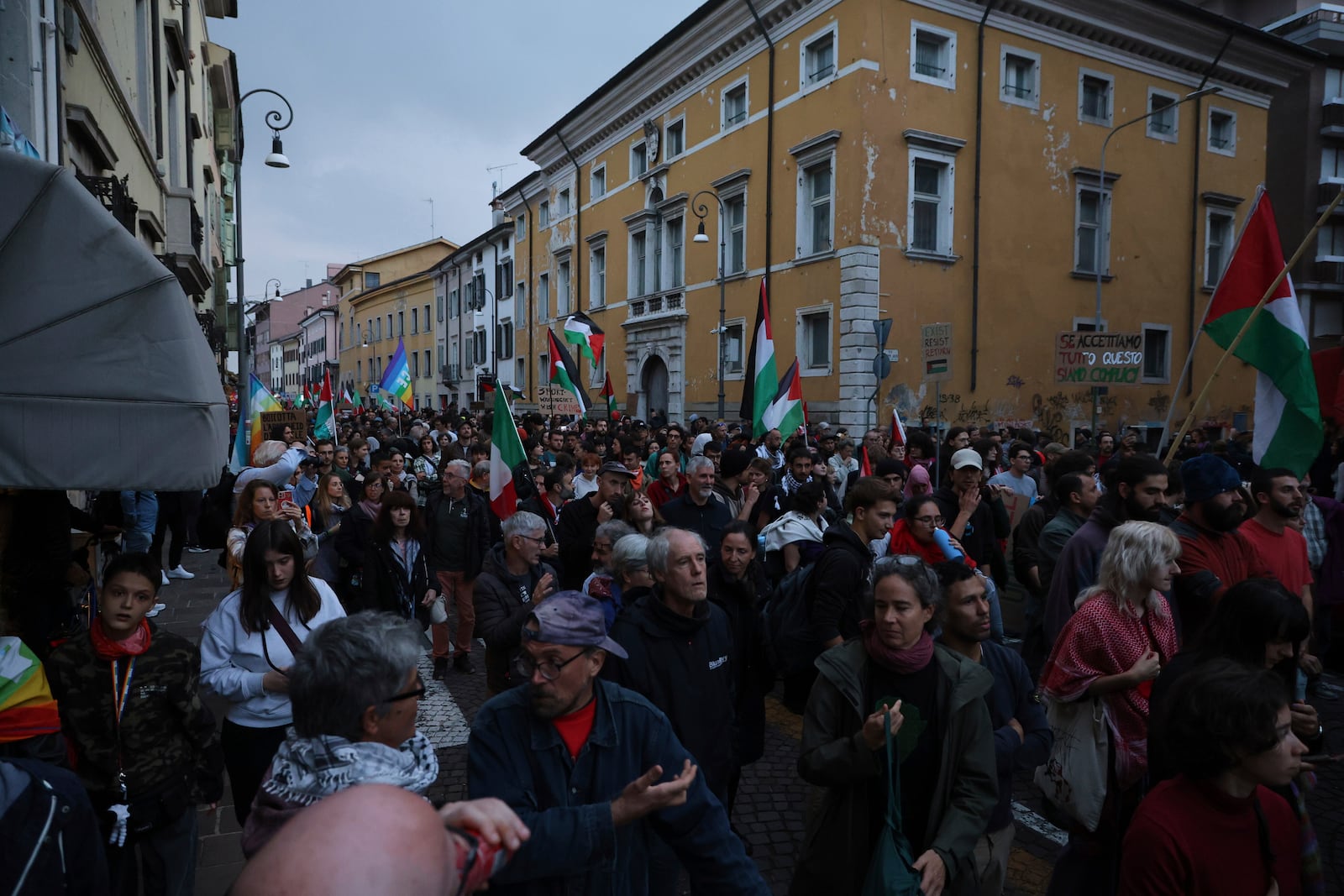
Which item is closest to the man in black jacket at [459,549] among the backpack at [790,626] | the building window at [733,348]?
the backpack at [790,626]

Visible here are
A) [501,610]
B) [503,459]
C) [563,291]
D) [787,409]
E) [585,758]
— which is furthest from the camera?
[563,291]

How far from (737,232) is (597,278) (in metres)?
9.28

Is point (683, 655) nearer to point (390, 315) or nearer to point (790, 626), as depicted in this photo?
point (790, 626)

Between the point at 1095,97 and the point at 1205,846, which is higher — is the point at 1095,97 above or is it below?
above

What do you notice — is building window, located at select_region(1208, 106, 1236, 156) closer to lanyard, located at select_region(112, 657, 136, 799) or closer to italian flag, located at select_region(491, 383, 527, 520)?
italian flag, located at select_region(491, 383, 527, 520)

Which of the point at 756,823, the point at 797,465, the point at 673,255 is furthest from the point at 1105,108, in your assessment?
the point at 756,823

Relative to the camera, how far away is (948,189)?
20.0 metres

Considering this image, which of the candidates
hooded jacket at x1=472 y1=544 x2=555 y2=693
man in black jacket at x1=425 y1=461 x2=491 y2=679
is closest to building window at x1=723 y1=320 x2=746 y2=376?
man in black jacket at x1=425 y1=461 x2=491 y2=679

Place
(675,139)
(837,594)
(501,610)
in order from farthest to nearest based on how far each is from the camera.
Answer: (675,139), (501,610), (837,594)

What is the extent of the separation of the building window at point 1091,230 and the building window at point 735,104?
29.2 ft

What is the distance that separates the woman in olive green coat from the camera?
271cm

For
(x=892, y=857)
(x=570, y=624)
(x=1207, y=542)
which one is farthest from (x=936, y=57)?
(x=570, y=624)

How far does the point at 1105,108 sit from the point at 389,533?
22.7m

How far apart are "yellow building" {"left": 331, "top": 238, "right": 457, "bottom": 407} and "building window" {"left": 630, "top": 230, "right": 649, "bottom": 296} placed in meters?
28.0
